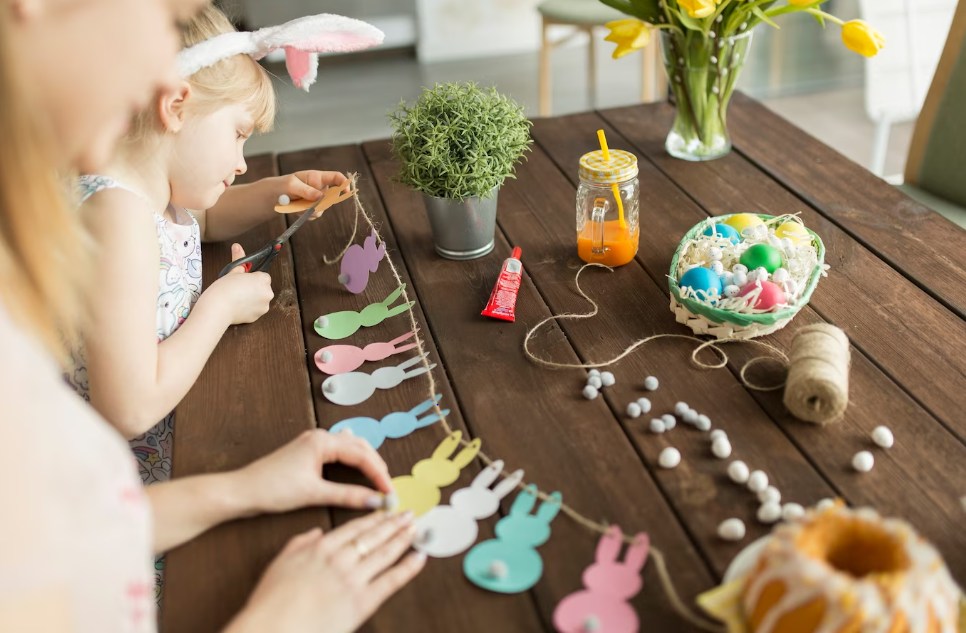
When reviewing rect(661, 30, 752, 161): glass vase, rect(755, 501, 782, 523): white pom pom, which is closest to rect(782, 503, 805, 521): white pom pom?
rect(755, 501, 782, 523): white pom pom

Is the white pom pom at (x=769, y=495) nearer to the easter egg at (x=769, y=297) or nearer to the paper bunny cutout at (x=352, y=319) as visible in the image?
the easter egg at (x=769, y=297)

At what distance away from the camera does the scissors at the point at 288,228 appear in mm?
1366

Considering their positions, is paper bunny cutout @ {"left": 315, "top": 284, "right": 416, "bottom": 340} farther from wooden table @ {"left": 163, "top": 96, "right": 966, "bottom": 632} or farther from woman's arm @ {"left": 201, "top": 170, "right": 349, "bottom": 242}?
woman's arm @ {"left": 201, "top": 170, "right": 349, "bottom": 242}

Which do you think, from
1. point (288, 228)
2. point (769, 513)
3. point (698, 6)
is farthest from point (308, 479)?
point (698, 6)

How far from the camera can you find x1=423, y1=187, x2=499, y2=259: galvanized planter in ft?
4.32

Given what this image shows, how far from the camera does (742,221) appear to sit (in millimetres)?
1305

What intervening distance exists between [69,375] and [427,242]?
572 mm

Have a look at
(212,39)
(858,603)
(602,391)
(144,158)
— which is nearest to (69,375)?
(144,158)

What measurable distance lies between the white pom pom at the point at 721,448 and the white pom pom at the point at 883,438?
159 millimetres

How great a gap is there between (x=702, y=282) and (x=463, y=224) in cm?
38

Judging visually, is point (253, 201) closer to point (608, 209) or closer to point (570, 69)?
point (608, 209)

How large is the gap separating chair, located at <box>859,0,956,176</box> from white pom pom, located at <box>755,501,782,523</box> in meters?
2.33

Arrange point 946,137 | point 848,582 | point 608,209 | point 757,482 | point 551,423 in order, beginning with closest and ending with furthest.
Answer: point 848,582
point 757,482
point 551,423
point 608,209
point 946,137

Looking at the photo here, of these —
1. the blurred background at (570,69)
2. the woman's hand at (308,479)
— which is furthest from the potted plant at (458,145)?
the blurred background at (570,69)
